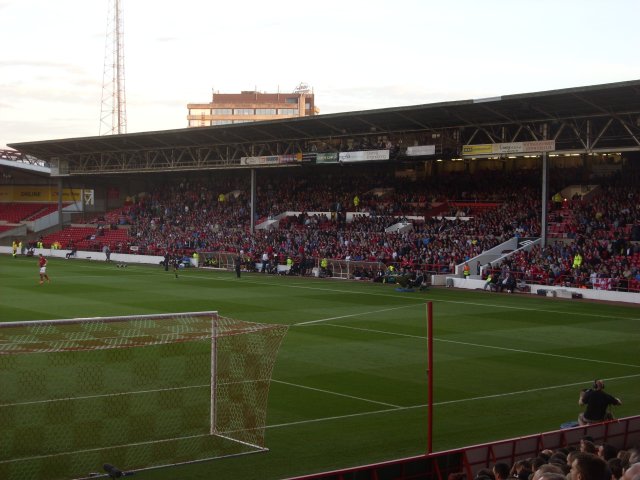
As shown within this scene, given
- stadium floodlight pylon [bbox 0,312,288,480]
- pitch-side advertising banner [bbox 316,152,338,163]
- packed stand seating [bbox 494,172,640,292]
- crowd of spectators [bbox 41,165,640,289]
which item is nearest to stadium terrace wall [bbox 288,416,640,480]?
stadium floodlight pylon [bbox 0,312,288,480]

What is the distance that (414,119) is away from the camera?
51.3 metres

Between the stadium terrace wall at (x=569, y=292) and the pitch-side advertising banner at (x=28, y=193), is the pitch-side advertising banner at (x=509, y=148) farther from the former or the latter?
Answer: the pitch-side advertising banner at (x=28, y=193)

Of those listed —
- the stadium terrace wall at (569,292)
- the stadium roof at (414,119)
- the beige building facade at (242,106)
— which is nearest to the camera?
the stadium terrace wall at (569,292)

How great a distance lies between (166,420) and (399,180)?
1987 inches

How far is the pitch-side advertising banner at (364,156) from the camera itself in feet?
179

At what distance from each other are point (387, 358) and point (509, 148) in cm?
2712

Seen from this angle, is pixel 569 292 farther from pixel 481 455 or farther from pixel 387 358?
pixel 481 455

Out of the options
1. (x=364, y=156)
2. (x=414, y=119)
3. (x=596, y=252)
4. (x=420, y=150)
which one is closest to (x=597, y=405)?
(x=596, y=252)

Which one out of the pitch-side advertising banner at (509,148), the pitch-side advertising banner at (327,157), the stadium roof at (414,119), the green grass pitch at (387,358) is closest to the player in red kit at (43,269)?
the green grass pitch at (387,358)

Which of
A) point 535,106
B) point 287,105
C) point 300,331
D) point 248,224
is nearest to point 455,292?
point 535,106

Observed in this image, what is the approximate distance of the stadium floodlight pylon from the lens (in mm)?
13859

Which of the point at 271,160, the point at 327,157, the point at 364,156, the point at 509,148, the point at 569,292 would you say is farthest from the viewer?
the point at 271,160

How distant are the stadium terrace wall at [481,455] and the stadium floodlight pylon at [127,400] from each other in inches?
188

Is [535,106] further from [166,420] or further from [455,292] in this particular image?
[166,420]
